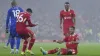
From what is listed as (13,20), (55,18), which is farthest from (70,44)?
(55,18)

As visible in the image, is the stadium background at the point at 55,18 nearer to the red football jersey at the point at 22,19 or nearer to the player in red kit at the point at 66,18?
the player in red kit at the point at 66,18

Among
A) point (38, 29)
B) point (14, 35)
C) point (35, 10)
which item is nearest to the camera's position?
point (14, 35)

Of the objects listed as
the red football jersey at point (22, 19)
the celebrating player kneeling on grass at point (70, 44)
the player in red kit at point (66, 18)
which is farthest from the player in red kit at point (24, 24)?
the player in red kit at point (66, 18)

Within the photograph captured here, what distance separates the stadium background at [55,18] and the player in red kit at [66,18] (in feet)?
71.1

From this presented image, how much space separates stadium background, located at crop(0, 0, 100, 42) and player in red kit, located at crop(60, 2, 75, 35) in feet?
71.1

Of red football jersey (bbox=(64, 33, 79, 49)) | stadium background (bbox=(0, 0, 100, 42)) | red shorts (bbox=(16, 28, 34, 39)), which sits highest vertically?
red shorts (bbox=(16, 28, 34, 39))

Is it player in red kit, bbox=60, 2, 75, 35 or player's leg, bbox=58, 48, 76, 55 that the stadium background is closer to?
player in red kit, bbox=60, 2, 75, 35

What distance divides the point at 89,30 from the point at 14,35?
29.9 m

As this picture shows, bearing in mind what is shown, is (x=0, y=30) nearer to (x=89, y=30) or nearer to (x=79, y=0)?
(x=89, y=30)

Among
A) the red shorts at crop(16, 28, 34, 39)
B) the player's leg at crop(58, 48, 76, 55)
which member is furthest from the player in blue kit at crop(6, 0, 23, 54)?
the player's leg at crop(58, 48, 76, 55)

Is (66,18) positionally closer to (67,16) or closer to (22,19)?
(67,16)

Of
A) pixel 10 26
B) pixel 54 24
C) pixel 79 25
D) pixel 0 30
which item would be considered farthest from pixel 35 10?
pixel 10 26

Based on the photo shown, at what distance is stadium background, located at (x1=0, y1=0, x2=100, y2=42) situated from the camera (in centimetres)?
4103

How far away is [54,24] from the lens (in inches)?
1786
